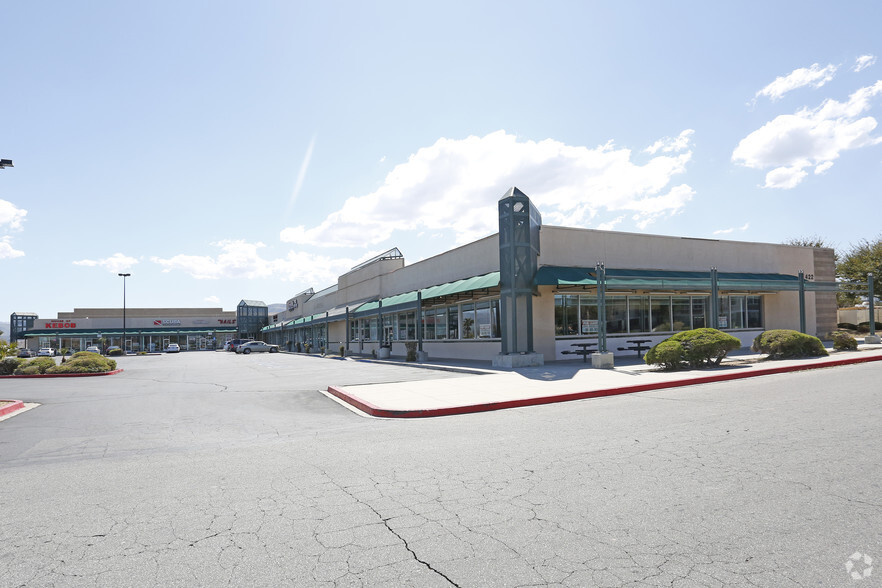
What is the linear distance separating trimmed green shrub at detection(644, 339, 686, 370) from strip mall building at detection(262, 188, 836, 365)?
7.69ft

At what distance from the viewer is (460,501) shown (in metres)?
4.86

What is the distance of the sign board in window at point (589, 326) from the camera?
920 inches

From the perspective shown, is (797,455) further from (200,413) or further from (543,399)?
(200,413)

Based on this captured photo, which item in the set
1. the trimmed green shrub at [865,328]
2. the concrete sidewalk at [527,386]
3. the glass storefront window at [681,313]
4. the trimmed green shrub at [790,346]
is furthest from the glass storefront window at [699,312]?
the trimmed green shrub at [865,328]

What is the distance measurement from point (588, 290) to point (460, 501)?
754 inches

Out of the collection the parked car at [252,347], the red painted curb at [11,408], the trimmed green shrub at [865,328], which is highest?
the trimmed green shrub at [865,328]

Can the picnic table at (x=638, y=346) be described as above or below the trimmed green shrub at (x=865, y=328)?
below

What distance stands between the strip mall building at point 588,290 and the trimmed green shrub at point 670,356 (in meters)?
2.34

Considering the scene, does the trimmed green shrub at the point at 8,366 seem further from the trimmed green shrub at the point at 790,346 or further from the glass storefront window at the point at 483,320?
the trimmed green shrub at the point at 790,346

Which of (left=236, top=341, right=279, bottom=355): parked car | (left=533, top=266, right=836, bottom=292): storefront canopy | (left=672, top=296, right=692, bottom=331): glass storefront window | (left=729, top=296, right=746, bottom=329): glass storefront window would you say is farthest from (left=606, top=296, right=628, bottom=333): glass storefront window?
(left=236, top=341, right=279, bottom=355): parked car

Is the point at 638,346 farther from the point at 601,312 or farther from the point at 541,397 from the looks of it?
the point at 541,397

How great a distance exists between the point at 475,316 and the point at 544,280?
20.0ft

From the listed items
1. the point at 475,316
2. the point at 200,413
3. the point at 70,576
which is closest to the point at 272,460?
the point at 70,576

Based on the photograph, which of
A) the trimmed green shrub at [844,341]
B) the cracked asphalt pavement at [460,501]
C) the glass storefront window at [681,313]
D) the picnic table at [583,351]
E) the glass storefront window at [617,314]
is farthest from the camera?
the glass storefront window at [681,313]
